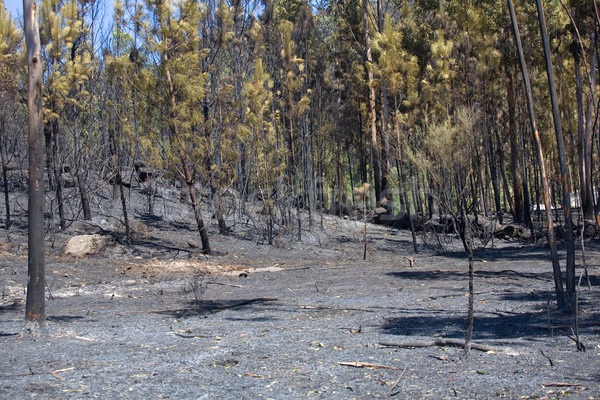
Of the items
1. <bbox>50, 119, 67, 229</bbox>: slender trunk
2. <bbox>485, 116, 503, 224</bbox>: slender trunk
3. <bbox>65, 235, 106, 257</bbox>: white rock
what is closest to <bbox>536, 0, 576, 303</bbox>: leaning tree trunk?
<bbox>65, 235, 106, 257</bbox>: white rock

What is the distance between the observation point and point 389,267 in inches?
609

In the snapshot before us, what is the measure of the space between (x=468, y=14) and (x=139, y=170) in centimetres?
1484

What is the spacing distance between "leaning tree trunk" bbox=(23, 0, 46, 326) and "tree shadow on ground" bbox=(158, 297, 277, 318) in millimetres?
2058

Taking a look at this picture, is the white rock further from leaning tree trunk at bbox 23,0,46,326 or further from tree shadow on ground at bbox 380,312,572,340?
tree shadow on ground at bbox 380,312,572,340

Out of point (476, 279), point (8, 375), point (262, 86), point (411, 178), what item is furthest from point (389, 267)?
point (8, 375)

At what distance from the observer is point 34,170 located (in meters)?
6.96

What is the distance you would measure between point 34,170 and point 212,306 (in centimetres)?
360

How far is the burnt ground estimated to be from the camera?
4.75 m

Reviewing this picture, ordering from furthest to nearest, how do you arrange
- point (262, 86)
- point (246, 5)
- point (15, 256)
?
point (246, 5), point (262, 86), point (15, 256)

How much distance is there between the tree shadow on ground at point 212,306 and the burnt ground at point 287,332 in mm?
33

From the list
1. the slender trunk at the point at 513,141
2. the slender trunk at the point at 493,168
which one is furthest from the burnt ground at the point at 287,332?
the slender trunk at the point at 513,141

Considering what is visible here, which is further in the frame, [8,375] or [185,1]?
[185,1]

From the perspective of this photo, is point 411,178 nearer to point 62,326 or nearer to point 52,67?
point 52,67

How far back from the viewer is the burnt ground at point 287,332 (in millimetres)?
4750
